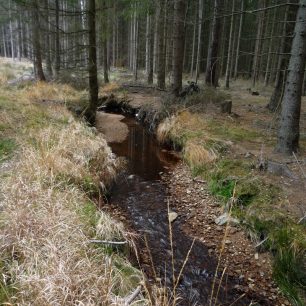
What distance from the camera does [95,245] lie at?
3.55m

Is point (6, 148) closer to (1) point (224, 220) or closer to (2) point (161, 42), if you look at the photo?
(1) point (224, 220)

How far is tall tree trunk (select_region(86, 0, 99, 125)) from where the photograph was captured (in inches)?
351

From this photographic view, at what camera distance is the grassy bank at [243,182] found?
12.2ft

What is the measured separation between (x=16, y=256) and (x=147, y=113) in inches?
331

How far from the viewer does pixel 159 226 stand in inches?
197

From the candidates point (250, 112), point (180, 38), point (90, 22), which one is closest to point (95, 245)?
point (90, 22)

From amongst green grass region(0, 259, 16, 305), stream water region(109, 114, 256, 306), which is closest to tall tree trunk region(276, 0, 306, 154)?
stream water region(109, 114, 256, 306)

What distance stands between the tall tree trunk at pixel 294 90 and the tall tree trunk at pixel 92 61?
550 centimetres

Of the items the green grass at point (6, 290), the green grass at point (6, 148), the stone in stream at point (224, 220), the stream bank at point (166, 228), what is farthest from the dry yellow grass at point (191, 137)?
the green grass at point (6, 290)

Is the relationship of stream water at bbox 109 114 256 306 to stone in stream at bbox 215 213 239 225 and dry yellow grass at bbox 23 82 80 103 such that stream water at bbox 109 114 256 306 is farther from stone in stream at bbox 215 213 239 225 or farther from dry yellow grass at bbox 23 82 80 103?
dry yellow grass at bbox 23 82 80 103

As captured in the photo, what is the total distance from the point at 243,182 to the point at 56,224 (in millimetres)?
3114

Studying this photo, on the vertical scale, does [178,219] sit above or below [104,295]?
below

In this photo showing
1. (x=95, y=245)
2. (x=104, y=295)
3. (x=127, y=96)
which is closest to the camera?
(x=104, y=295)

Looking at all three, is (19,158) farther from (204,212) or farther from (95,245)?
(204,212)
